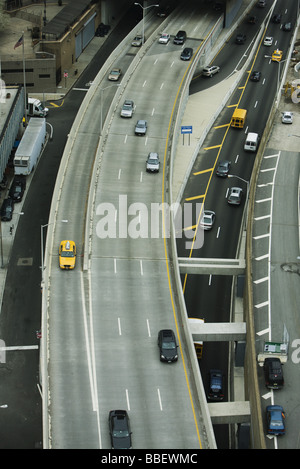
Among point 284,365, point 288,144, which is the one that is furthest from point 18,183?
point 284,365

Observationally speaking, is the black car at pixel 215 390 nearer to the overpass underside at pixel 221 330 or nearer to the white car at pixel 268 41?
the overpass underside at pixel 221 330

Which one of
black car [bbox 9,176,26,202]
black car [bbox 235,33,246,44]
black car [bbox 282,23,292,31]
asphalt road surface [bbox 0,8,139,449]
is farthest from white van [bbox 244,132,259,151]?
black car [bbox 282,23,292,31]

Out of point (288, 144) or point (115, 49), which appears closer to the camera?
point (288, 144)

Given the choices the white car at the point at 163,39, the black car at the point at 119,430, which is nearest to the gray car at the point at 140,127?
the white car at the point at 163,39

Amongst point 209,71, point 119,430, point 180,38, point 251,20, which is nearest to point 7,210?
point 119,430

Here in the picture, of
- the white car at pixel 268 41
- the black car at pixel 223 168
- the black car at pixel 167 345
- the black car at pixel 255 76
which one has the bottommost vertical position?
the black car at pixel 167 345

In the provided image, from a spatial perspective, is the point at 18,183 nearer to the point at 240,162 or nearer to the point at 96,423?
the point at 240,162

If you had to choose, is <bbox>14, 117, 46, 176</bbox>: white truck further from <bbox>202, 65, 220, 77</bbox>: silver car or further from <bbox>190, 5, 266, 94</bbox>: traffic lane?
<bbox>202, 65, 220, 77</bbox>: silver car
